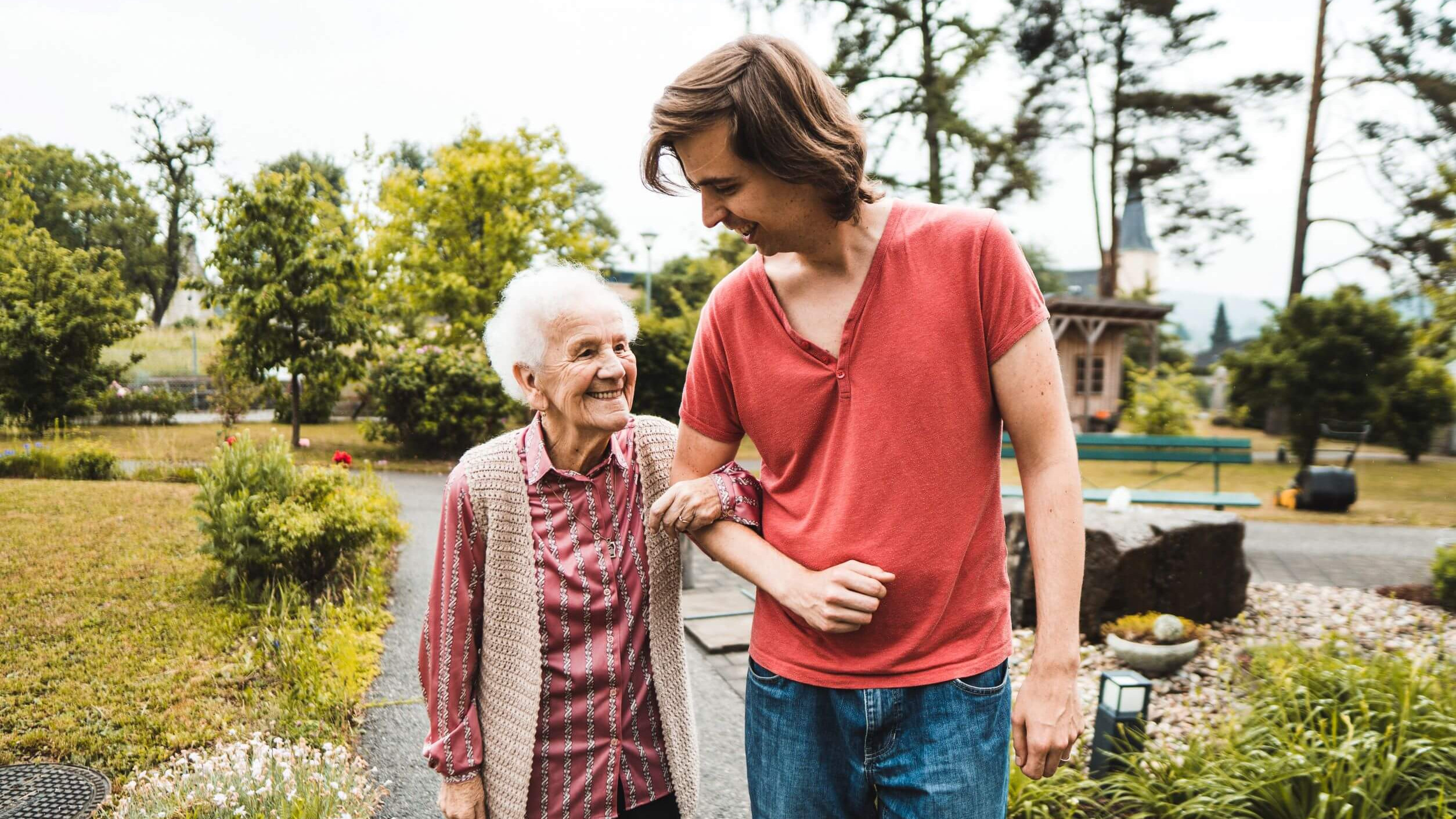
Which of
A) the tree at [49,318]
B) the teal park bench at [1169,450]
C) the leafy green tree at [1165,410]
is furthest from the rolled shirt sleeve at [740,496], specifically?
the leafy green tree at [1165,410]

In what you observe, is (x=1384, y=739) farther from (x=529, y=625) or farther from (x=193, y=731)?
(x=193, y=731)

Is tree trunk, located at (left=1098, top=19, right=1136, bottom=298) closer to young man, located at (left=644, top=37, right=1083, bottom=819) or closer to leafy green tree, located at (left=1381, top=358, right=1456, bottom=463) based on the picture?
leafy green tree, located at (left=1381, top=358, right=1456, bottom=463)

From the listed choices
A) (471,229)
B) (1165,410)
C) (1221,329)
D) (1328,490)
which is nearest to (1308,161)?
(1165,410)

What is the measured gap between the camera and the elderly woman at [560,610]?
1678 millimetres

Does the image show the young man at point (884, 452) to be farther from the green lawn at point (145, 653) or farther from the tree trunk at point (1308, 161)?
the tree trunk at point (1308, 161)

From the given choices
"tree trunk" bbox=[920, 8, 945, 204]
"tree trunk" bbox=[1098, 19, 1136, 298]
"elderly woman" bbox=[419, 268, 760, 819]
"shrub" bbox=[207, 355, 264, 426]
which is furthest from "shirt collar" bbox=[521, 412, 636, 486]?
"tree trunk" bbox=[1098, 19, 1136, 298]

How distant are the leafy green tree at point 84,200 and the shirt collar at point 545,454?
15.9ft

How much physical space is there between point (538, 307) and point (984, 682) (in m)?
1.07

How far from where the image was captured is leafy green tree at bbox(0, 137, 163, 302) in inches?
206

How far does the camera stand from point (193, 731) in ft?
10.6

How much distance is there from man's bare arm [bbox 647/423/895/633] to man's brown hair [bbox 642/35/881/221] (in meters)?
0.47

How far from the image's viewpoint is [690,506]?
1430mm

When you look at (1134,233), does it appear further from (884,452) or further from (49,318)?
(884,452)

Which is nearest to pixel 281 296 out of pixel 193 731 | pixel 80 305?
pixel 80 305
